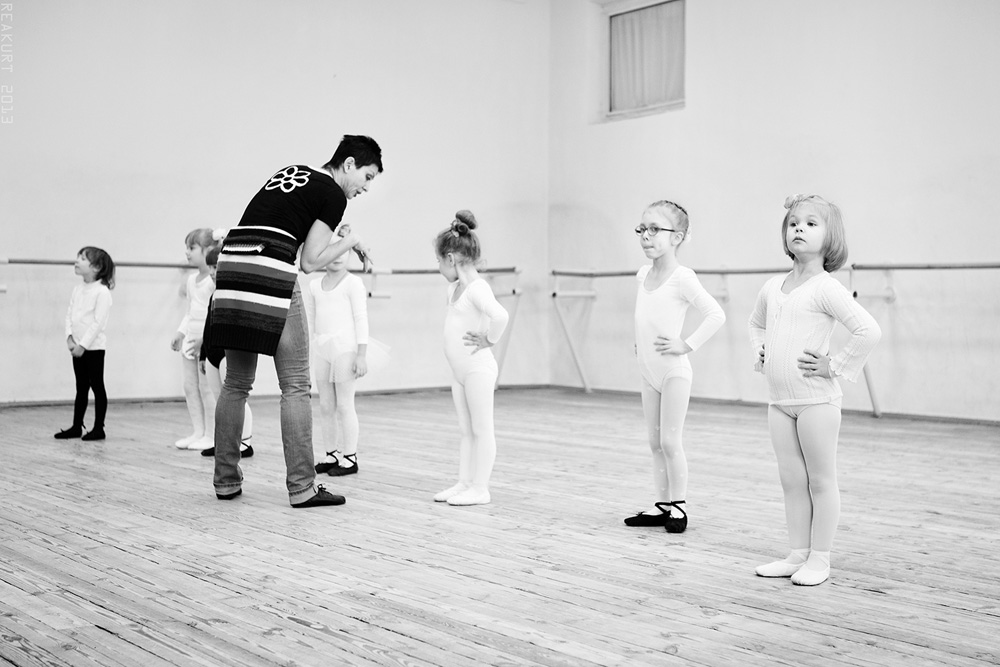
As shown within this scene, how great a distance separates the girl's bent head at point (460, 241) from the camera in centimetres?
368

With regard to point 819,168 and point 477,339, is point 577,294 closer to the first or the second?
point 819,168

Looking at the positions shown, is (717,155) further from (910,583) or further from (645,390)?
(910,583)

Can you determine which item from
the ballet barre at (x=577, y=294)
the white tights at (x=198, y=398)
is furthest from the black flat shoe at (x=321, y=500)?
the ballet barre at (x=577, y=294)

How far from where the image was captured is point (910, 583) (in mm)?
2656

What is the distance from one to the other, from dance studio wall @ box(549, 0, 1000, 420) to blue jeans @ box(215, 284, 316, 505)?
4475 mm

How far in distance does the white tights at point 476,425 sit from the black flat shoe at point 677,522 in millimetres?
668

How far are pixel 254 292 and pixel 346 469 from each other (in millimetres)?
1137

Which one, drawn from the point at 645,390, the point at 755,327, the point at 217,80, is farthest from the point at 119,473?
the point at 217,80

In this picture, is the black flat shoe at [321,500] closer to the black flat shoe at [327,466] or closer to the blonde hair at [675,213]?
the black flat shoe at [327,466]

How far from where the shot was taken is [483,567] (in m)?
2.78

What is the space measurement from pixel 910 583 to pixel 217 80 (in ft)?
20.3

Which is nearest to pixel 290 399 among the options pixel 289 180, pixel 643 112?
pixel 289 180

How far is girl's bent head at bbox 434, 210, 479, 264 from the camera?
145 inches

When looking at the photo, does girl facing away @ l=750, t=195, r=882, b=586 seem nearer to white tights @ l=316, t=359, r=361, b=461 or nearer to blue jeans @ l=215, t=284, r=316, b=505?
blue jeans @ l=215, t=284, r=316, b=505
